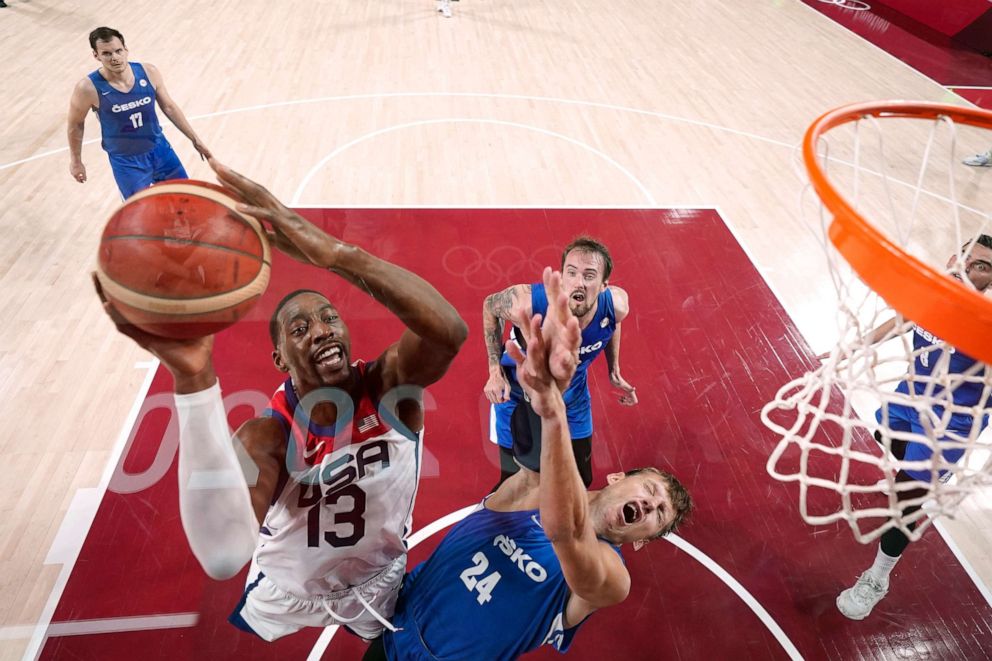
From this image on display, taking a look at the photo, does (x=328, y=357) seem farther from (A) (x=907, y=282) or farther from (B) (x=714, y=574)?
(B) (x=714, y=574)

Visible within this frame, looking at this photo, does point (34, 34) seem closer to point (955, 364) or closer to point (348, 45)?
point (348, 45)

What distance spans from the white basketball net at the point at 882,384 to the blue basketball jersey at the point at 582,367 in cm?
82

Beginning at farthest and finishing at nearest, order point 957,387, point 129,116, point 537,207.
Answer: point 537,207 < point 129,116 < point 957,387

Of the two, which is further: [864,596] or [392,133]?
[392,133]

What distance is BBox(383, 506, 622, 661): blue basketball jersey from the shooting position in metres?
1.99

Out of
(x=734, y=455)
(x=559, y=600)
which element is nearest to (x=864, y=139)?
(x=734, y=455)

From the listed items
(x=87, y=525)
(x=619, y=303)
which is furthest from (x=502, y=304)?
(x=87, y=525)

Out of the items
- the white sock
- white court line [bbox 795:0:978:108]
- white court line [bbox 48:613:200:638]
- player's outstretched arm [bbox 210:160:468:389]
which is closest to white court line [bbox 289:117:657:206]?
white court line [bbox 48:613:200:638]

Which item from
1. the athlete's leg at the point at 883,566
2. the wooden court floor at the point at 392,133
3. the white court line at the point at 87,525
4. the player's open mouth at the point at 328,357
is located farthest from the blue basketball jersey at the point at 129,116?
the athlete's leg at the point at 883,566

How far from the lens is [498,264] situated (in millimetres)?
4945

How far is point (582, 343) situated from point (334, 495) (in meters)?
1.55

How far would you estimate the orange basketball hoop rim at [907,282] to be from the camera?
60.2 inches

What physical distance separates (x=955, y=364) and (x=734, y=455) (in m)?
1.37

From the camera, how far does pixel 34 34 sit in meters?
8.62
